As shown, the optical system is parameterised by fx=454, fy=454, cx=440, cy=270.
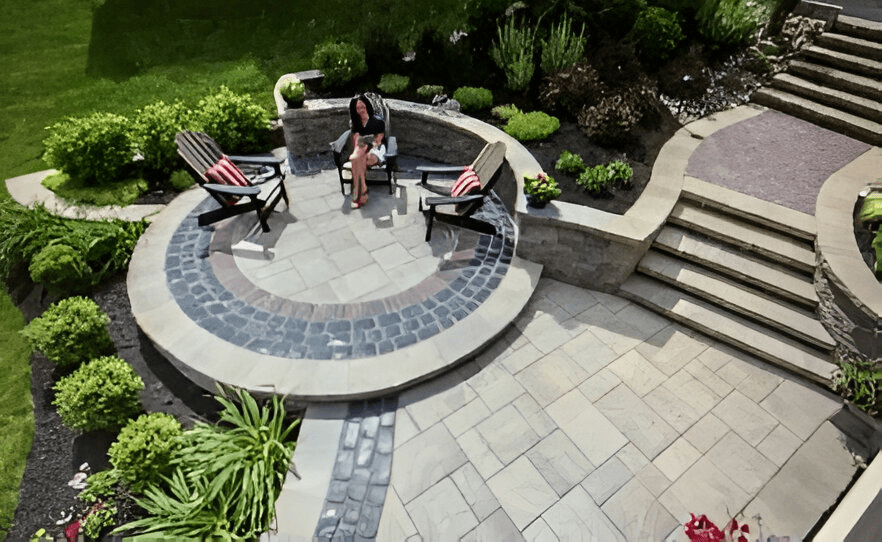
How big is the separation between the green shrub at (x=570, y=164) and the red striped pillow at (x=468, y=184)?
1580 mm

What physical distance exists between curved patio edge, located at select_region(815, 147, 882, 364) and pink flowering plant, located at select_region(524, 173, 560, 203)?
341cm

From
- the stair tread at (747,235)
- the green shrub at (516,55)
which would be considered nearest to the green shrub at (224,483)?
the stair tread at (747,235)

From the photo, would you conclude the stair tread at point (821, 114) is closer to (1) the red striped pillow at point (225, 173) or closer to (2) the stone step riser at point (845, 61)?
(2) the stone step riser at point (845, 61)

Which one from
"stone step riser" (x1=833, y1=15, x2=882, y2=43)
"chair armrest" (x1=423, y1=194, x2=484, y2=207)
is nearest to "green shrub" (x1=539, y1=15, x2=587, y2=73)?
"chair armrest" (x1=423, y1=194, x2=484, y2=207)

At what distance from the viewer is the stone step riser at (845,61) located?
8.73 metres

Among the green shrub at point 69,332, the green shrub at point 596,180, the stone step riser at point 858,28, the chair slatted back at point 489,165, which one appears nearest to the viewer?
the green shrub at point 69,332

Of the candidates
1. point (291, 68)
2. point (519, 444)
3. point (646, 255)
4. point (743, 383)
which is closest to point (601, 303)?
point (646, 255)

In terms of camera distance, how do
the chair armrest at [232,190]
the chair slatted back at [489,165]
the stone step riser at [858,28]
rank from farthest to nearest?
the stone step riser at [858,28] < the chair slatted back at [489,165] < the chair armrest at [232,190]

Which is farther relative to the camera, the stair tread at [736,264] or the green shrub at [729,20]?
the green shrub at [729,20]

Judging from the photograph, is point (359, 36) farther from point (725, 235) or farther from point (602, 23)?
point (725, 235)

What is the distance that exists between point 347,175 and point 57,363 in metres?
4.49

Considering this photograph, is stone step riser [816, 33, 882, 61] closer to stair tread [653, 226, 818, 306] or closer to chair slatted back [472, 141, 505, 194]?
stair tread [653, 226, 818, 306]

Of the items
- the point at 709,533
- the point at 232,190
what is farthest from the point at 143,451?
the point at 709,533

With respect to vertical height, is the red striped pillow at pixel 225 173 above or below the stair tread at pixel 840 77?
below
